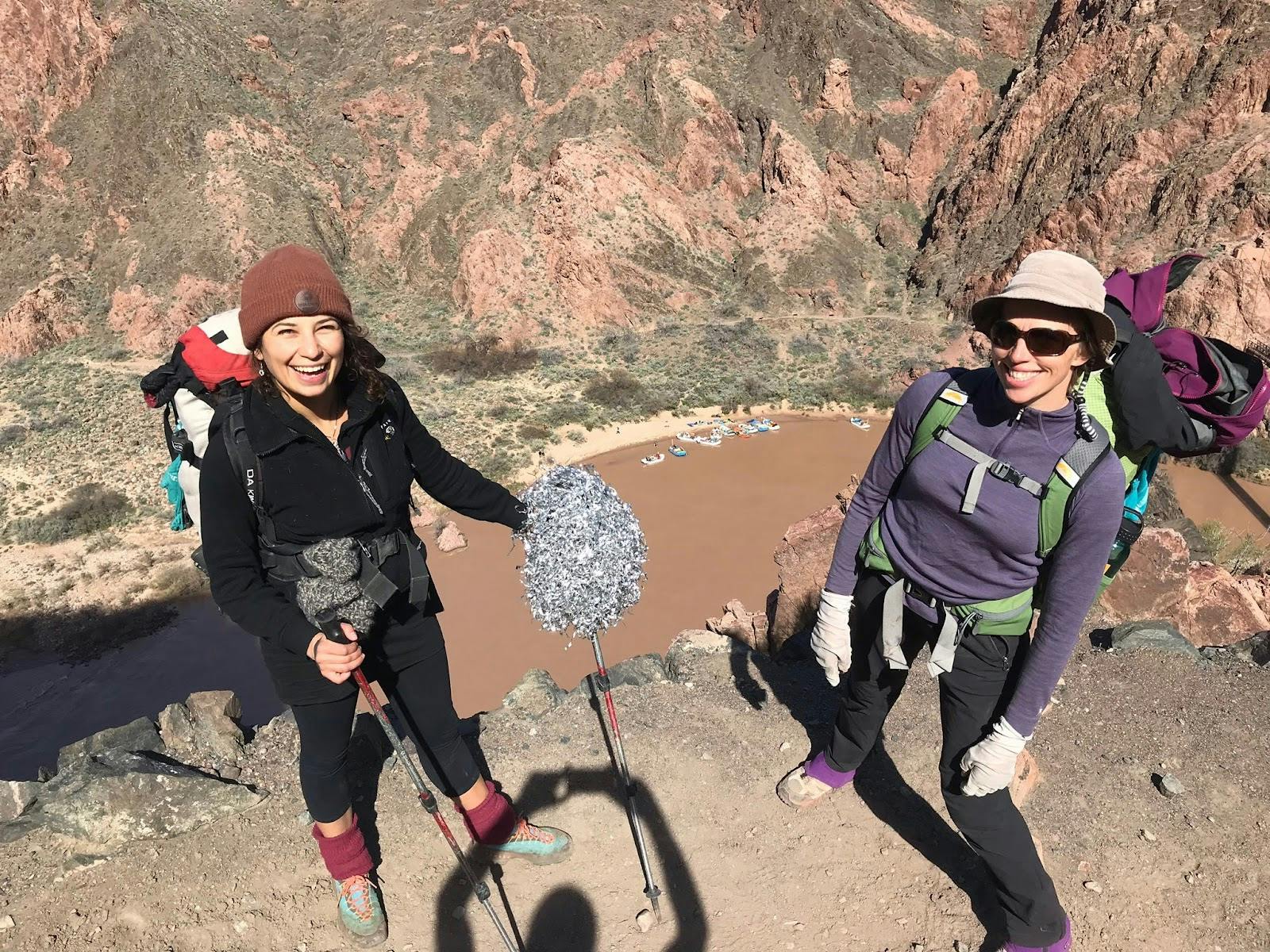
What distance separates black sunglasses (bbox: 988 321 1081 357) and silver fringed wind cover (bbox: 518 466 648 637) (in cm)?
155

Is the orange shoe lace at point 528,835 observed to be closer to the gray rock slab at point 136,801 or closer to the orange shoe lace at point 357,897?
the orange shoe lace at point 357,897

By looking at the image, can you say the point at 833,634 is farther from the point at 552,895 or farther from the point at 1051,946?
the point at 552,895

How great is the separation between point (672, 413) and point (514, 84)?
19689mm

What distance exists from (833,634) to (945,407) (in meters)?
1.04

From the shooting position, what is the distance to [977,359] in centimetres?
2125

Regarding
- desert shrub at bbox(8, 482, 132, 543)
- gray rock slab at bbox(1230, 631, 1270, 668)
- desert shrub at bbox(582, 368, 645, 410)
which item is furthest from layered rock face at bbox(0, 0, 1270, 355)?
gray rock slab at bbox(1230, 631, 1270, 668)

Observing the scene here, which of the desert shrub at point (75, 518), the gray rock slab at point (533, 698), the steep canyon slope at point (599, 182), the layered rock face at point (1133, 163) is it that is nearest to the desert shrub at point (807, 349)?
the steep canyon slope at point (599, 182)

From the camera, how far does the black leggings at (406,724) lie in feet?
8.66

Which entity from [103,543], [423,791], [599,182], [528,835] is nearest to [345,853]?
[423,791]

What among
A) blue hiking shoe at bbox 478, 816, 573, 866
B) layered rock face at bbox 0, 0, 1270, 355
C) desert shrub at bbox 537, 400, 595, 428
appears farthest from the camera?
layered rock face at bbox 0, 0, 1270, 355

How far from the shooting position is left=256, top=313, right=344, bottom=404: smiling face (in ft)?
6.63

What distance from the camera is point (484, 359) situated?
21.7 meters

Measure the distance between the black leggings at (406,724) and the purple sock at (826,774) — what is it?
1.85 m

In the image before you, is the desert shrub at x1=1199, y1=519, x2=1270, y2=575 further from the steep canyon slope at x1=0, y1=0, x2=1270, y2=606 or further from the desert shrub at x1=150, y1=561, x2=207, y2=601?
the desert shrub at x1=150, y1=561, x2=207, y2=601
